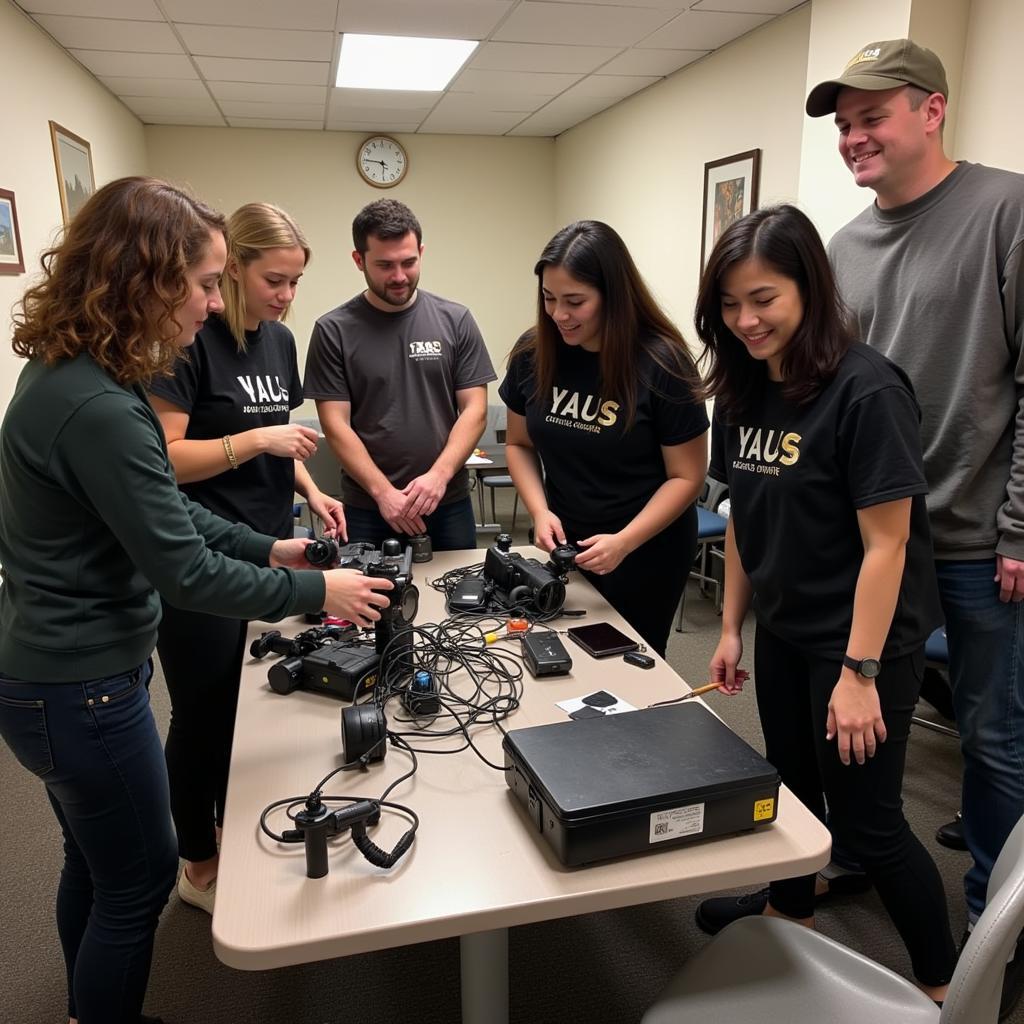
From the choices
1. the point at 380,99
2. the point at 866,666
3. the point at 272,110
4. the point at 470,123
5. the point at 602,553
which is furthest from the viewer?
the point at 470,123

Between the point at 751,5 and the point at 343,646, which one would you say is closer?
the point at 343,646

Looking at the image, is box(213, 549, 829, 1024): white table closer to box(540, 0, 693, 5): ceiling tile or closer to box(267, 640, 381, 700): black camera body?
box(267, 640, 381, 700): black camera body

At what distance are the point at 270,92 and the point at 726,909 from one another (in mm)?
4940

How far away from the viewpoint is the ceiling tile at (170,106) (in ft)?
16.4

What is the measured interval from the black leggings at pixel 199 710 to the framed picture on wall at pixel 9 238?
2.17m

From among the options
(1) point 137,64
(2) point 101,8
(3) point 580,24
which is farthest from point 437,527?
(1) point 137,64

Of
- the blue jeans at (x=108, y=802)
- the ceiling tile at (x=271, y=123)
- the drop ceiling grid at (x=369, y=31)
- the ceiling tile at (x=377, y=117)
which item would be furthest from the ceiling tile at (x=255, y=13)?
the blue jeans at (x=108, y=802)

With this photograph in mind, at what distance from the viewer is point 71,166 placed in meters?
3.91

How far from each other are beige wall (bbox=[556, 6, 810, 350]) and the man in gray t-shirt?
202cm

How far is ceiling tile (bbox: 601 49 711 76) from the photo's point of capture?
13.5 feet

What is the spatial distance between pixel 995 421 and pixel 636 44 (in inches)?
128

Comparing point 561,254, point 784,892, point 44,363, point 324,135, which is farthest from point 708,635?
point 324,135

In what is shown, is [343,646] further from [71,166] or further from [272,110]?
[272,110]

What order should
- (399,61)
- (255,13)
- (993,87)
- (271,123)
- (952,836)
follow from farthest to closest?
(271,123) → (399,61) → (255,13) → (993,87) → (952,836)
